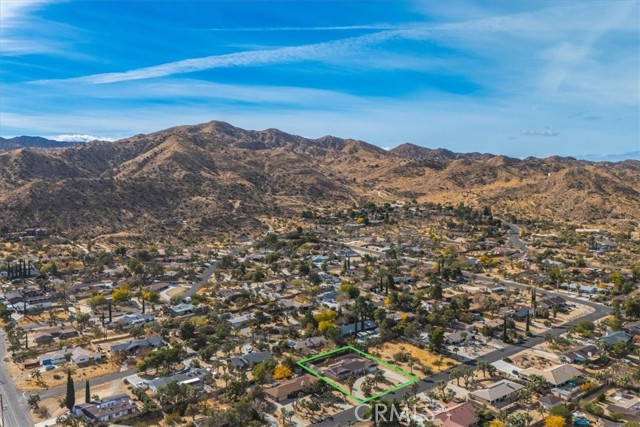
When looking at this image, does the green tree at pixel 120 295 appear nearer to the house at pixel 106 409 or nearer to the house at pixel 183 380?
the house at pixel 183 380

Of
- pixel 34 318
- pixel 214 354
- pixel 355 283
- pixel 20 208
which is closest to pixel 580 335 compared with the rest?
pixel 355 283

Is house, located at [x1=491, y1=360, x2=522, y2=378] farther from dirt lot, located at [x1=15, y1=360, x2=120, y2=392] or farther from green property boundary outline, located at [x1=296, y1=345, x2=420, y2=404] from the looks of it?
dirt lot, located at [x1=15, y1=360, x2=120, y2=392]

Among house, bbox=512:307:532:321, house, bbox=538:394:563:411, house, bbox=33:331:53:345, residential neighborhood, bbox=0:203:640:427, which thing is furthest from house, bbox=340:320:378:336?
house, bbox=33:331:53:345

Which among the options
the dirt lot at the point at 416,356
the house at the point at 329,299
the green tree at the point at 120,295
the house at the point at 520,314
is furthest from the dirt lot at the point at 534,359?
the green tree at the point at 120,295

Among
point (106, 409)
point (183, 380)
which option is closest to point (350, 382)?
point (183, 380)

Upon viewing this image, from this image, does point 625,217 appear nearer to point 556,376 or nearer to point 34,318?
point 556,376
